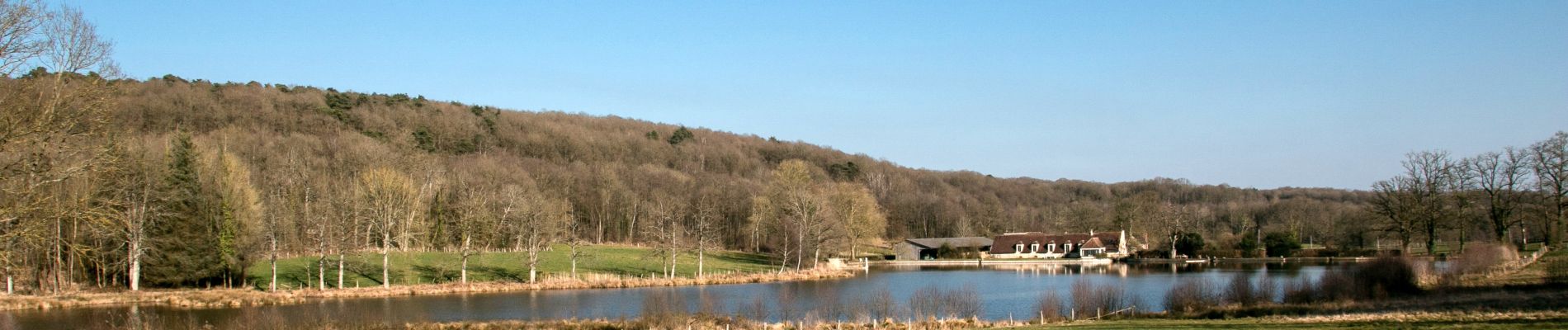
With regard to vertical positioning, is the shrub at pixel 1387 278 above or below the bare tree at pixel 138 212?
below

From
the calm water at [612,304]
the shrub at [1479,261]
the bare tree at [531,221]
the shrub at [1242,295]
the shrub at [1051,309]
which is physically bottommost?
the calm water at [612,304]

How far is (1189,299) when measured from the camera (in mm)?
26797

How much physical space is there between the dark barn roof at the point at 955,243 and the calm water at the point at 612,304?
30.0 meters

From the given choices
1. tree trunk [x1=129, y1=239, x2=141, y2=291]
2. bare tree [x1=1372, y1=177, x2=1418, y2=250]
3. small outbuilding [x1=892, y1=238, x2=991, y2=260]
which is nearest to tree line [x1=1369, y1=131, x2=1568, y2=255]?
bare tree [x1=1372, y1=177, x2=1418, y2=250]

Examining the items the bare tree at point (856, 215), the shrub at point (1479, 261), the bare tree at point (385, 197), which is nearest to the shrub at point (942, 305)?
the shrub at point (1479, 261)

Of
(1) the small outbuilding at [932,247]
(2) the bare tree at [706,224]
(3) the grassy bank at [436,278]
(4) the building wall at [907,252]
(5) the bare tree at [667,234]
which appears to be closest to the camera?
(3) the grassy bank at [436,278]

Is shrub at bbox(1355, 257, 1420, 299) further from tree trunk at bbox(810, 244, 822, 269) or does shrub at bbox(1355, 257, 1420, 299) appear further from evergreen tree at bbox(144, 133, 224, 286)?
evergreen tree at bbox(144, 133, 224, 286)

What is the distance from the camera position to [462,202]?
180ft

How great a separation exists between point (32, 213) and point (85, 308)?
23660mm

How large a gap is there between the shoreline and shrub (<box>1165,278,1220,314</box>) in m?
23.7

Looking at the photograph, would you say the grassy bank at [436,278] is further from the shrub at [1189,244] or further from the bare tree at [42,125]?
the shrub at [1189,244]

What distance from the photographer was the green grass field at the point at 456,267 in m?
42.0

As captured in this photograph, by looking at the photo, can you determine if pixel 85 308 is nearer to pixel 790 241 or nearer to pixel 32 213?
pixel 32 213

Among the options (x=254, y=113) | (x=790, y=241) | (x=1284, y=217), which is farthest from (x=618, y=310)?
(x=1284, y=217)
